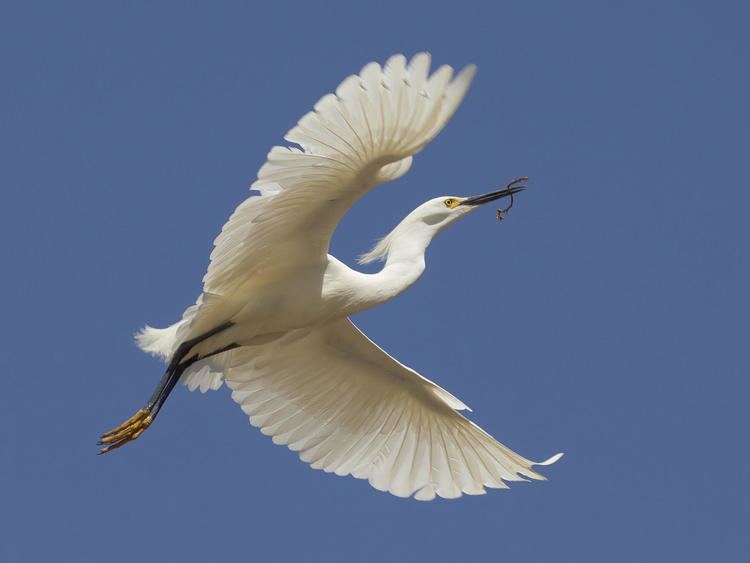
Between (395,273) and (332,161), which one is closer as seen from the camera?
(332,161)

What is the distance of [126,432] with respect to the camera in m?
12.4

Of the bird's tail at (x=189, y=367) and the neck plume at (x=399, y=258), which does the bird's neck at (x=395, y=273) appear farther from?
the bird's tail at (x=189, y=367)

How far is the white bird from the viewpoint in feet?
34.5

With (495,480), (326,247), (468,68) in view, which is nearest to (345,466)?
(495,480)

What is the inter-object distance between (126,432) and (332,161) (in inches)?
121

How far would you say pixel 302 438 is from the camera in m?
13.8

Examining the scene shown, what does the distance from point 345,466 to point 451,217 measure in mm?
2553

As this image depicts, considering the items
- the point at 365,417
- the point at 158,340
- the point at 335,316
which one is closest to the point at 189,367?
the point at 158,340

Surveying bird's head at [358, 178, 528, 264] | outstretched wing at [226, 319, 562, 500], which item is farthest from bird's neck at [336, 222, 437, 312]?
outstretched wing at [226, 319, 562, 500]

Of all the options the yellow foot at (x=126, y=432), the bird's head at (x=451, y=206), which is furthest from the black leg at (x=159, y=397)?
the bird's head at (x=451, y=206)

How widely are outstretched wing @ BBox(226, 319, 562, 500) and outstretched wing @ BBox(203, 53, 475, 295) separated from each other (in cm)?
147

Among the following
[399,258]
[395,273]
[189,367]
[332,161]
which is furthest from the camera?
[189,367]

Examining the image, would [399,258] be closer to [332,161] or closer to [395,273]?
[395,273]

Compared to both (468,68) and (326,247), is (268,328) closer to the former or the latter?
(326,247)
